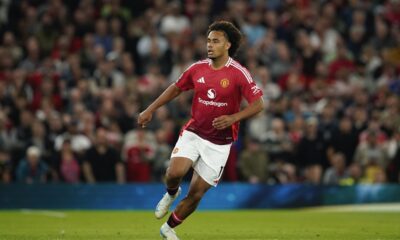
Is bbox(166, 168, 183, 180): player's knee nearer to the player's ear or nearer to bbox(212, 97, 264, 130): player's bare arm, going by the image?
bbox(212, 97, 264, 130): player's bare arm

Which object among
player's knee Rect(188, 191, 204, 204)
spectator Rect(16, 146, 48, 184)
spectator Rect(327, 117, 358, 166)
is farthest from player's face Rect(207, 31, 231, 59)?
spectator Rect(327, 117, 358, 166)

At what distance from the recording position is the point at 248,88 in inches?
460

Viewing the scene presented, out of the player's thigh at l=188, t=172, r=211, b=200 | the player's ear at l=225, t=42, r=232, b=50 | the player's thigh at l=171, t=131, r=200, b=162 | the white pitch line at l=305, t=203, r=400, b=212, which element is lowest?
the white pitch line at l=305, t=203, r=400, b=212

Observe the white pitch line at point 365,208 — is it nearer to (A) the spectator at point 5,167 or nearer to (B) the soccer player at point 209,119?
(A) the spectator at point 5,167

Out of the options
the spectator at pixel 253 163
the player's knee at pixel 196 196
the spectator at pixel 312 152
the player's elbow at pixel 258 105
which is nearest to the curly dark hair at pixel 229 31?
the player's elbow at pixel 258 105

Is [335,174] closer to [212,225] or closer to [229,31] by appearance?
[212,225]

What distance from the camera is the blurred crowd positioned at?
21.7 m

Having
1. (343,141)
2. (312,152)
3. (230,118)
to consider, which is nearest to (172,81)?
(312,152)

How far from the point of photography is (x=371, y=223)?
666 inches

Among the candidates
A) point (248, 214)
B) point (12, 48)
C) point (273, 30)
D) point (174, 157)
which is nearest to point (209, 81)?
point (174, 157)

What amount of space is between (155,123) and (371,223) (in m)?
7.42

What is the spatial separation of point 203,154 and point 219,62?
1181 millimetres

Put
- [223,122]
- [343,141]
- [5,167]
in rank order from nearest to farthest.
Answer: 1. [223,122]
2. [5,167]
3. [343,141]

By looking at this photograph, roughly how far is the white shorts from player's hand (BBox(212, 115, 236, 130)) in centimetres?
54
